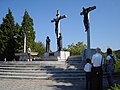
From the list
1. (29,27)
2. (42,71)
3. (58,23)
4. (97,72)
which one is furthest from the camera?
(29,27)

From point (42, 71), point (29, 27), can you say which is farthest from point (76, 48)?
point (42, 71)

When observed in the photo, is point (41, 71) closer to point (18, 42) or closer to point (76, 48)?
point (18, 42)

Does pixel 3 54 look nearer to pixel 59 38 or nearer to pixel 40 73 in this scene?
pixel 59 38

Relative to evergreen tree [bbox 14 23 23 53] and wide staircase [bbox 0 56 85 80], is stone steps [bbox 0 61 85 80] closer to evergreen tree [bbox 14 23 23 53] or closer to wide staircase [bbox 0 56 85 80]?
wide staircase [bbox 0 56 85 80]

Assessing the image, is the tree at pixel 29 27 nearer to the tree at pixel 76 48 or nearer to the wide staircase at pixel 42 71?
the tree at pixel 76 48

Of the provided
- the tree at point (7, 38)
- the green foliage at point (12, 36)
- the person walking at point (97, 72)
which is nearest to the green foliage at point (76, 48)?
the green foliage at point (12, 36)

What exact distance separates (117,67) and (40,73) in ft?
17.3

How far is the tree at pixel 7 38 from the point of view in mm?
46619

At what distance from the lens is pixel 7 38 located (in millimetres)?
47844

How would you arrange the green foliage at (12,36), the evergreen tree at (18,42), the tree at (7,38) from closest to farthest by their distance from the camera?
1. the evergreen tree at (18,42)
2. the green foliage at (12,36)
3. the tree at (7,38)

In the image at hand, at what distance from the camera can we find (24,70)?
16141mm

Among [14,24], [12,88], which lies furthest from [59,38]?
[14,24]

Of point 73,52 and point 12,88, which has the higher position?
point 73,52

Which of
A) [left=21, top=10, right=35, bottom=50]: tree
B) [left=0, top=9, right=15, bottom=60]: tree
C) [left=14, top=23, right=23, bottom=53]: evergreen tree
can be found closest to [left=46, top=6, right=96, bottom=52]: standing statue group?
[left=14, top=23, right=23, bottom=53]: evergreen tree
